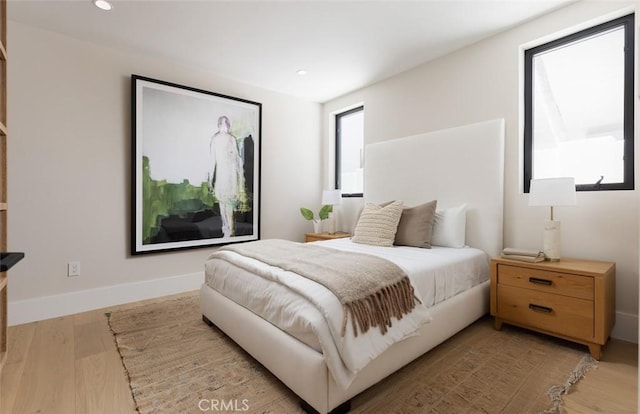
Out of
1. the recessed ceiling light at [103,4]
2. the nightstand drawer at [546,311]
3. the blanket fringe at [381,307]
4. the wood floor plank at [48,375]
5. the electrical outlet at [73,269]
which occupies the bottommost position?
the wood floor plank at [48,375]

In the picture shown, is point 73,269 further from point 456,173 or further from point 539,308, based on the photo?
point 539,308

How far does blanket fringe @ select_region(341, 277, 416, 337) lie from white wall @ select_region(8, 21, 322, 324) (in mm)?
2666

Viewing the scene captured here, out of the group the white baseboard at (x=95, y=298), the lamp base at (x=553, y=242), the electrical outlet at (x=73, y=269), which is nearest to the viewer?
the lamp base at (x=553, y=242)

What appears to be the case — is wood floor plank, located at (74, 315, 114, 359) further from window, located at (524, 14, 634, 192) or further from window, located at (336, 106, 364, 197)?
window, located at (524, 14, 634, 192)

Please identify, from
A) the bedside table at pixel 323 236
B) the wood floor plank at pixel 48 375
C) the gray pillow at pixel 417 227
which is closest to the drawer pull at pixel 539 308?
the gray pillow at pixel 417 227

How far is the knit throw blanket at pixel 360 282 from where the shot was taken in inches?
58.0

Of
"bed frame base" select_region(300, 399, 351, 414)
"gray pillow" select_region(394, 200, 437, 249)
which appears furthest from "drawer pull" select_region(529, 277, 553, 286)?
"bed frame base" select_region(300, 399, 351, 414)

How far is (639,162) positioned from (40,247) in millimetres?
4786

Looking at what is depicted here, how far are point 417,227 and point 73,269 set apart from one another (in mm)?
3219

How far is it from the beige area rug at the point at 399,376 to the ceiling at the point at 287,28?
2.56 metres

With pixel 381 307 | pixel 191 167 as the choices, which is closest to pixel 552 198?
pixel 381 307

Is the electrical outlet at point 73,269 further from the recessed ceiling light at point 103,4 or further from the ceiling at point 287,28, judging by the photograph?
the recessed ceiling light at point 103,4

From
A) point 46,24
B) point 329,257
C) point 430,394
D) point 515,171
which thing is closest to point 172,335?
point 329,257

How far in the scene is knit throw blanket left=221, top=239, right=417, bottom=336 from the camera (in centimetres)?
147
